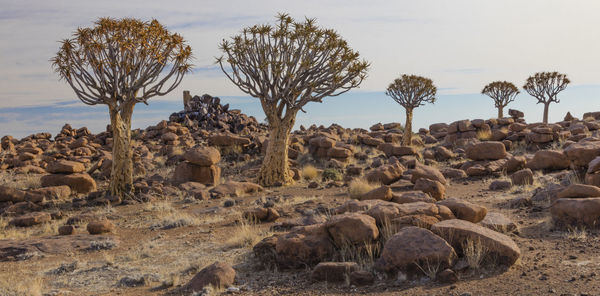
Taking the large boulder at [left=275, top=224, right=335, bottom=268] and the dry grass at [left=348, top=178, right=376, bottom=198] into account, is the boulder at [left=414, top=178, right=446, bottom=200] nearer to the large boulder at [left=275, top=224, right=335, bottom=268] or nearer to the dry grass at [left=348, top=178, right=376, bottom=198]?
the dry grass at [left=348, top=178, right=376, bottom=198]

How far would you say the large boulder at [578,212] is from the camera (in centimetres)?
784

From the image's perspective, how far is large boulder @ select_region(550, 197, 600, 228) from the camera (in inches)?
309

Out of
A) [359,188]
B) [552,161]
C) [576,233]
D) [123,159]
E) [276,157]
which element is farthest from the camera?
[276,157]

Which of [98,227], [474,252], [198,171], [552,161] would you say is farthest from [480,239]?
[198,171]

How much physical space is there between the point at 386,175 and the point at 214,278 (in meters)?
8.72

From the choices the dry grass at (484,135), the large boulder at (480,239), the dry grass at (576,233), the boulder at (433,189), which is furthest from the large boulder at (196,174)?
the dry grass at (484,135)

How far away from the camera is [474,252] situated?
6051 mm

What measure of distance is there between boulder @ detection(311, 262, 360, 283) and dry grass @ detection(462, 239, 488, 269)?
1.34 m

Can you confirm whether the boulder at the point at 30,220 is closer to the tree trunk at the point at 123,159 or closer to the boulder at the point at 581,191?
the tree trunk at the point at 123,159

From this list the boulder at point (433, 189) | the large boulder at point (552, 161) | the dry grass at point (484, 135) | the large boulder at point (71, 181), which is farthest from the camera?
the dry grass at point (484, 135)

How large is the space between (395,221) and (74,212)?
951 centimetres

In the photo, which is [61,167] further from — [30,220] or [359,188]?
[359,188]

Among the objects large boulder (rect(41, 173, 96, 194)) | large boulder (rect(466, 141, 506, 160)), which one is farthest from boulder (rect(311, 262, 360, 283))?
large boulder (rect(466, 141, 506, 160))

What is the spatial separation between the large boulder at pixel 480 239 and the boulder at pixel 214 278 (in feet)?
8.92
